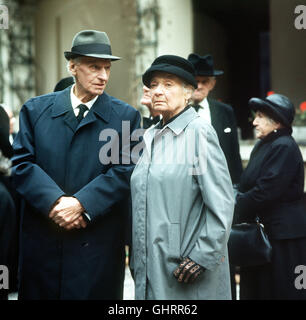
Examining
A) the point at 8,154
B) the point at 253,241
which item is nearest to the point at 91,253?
the point at 8,154

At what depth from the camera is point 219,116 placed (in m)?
5.03

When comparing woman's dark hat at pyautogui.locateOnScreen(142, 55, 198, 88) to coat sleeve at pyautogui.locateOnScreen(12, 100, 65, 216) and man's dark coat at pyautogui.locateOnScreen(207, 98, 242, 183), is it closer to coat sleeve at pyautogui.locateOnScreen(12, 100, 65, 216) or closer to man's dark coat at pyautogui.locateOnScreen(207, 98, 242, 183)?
coat sleeve at pyautogui.locateOnScreen(12, 100, 65, 216)

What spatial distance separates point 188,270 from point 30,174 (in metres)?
1.14

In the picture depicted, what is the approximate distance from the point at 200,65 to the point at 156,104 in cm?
195

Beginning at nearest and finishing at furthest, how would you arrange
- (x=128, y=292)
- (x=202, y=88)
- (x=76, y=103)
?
(x=76, y=103) < (x=202, y=88) < (x=128, y=292)

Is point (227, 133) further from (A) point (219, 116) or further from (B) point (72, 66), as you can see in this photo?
(B) point (72, 66)

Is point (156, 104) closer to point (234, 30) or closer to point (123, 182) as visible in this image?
point (123, 182)

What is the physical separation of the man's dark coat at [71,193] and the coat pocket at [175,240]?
507 millimetres

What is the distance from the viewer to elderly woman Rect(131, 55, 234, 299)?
10.1 feet

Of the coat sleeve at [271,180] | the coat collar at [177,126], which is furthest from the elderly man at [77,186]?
the coat sleeve at [271,180]

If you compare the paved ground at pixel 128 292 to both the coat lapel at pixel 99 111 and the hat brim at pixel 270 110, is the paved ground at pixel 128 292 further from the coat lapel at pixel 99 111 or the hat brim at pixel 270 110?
the coat lapel at pixel 99 111

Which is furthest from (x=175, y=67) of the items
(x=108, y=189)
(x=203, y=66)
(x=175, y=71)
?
(x=203, y=66)

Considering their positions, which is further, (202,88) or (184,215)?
(202,88)

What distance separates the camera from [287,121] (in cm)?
456
